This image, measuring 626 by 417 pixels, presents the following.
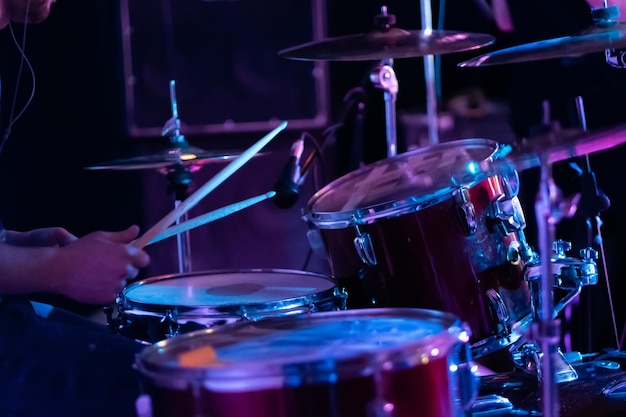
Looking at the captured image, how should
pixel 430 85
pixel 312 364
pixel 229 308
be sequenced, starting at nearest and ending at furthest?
pixel 312 364 < pixel 229 308 < pixel 430 85

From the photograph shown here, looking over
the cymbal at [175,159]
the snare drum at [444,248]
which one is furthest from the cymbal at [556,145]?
the cymbal at [175,159]

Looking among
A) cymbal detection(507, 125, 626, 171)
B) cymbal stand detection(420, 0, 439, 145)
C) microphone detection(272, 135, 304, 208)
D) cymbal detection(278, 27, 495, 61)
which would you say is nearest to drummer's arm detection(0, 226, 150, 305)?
cymbal detection(507, 125, 626, 171)

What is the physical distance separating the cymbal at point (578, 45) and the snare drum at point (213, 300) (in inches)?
30.1

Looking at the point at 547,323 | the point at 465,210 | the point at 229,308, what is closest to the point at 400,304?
the point at 465,210

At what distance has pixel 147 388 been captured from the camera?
140 centimetres

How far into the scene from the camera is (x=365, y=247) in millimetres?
2086

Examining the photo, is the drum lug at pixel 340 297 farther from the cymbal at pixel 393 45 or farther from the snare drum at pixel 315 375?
the cymbal at pixel 393 45

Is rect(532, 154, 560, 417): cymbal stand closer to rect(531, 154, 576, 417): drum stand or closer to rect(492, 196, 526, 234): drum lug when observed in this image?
rect(531, 154, 576, 417): drum stand

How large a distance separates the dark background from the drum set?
787mm

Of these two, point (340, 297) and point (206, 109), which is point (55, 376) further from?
point (206, 109)

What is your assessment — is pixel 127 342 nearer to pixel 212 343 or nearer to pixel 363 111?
pixel 212 343

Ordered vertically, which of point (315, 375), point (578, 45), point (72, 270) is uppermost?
point (578, 45)

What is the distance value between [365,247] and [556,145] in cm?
76

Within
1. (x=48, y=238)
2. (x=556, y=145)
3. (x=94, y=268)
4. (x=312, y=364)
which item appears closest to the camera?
(x=312, y=364)
